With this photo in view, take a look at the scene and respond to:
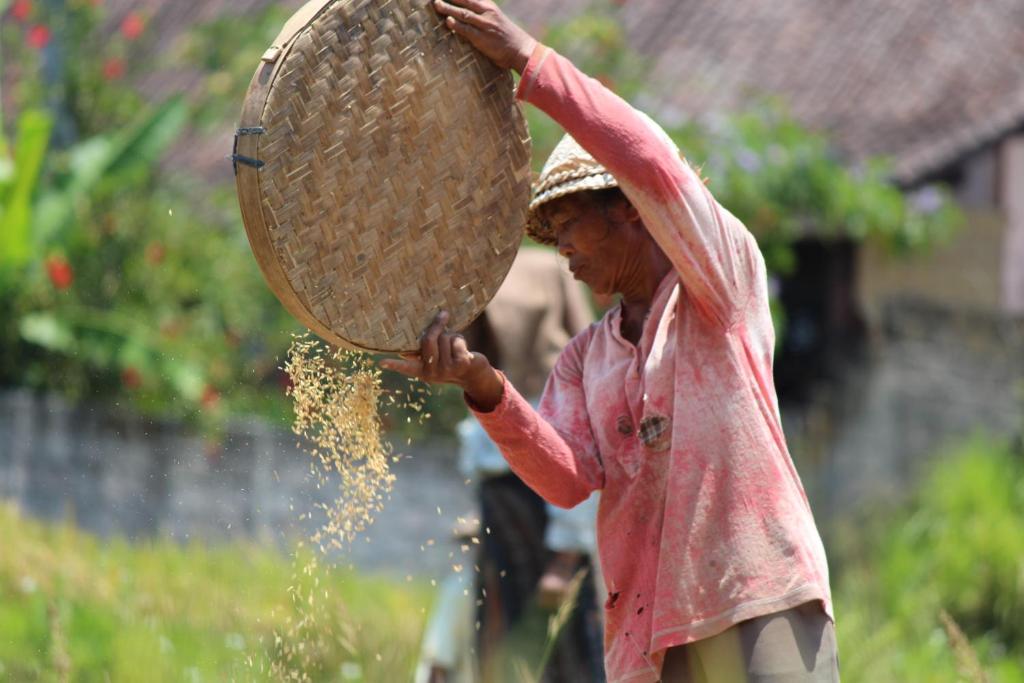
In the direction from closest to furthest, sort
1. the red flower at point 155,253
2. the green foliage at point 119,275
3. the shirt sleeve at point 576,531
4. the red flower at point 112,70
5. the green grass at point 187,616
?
1. the green grass at point 187,616
2. the shirt sleeve at point 576,531
3. the green foliage at point 119,275
4. the red flower at point 155,253
5. the red flower at point 112,70

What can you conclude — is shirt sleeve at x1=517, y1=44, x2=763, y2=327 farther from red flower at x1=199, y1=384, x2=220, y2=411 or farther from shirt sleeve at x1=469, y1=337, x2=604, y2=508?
red flower at x1=199, y1=384, x2=220, y2=411

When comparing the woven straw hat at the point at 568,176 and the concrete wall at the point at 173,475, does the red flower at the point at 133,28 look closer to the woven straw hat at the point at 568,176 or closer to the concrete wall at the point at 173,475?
the concrete wall at the point at 173,475

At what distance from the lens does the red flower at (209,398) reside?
9.14 metres

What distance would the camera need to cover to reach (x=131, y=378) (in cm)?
943

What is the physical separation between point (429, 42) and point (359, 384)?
659 mm

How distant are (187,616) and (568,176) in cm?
240

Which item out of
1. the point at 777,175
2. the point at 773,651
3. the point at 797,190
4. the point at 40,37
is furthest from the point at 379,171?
the point at 40,37

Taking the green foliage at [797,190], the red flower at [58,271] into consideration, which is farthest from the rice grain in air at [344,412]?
the red flower at [58,271]

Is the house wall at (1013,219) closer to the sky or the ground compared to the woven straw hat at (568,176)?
closer to the ground

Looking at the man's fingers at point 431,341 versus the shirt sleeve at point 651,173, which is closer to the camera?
the shirt sleeve at point 651,173

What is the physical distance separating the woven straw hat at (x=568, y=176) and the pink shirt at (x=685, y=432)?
186mm

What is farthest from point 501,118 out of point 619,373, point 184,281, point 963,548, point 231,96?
point 231,96

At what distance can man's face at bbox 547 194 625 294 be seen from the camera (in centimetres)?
293

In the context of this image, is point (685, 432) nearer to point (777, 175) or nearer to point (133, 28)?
point (777, 175)
